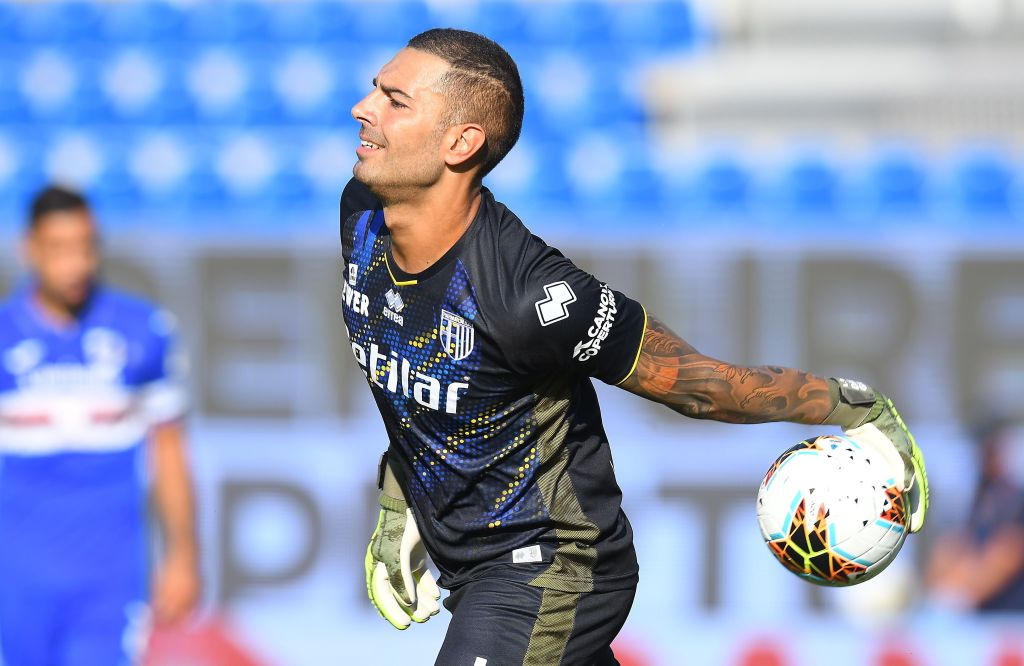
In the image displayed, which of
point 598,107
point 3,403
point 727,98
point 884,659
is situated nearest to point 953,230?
point 884,659

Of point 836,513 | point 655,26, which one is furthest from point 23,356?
point 655,26

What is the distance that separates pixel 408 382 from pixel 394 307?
0.62ft

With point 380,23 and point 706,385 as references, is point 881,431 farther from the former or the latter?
point 380,23

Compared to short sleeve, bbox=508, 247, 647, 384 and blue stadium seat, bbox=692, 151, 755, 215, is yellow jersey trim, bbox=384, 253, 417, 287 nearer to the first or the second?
short sleeve, bbox=508, 247, 647, 384

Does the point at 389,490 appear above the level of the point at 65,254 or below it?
below

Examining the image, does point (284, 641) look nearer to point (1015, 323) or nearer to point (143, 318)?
point (143, 318)

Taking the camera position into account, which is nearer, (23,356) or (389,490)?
(389,490)

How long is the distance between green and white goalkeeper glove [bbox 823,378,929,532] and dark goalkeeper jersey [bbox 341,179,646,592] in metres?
0.59

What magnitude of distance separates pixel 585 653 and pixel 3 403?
336 cm

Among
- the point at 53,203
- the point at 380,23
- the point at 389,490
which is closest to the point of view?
the point at 389,490

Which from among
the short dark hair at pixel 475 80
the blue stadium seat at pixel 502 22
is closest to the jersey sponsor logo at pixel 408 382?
the short dark hair at pixel 475 80

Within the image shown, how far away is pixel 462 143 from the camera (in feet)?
10.9

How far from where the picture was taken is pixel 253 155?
870 centimetres

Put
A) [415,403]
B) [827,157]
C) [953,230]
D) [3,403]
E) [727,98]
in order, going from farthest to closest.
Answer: [727,98] → [827,157] → [953,230] → [3,403] → [415,403]
